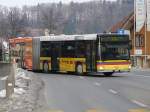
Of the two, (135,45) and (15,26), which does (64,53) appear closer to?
(135,45)

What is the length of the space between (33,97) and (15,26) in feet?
250

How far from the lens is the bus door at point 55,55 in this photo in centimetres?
4188

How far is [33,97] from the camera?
19672 millimetres

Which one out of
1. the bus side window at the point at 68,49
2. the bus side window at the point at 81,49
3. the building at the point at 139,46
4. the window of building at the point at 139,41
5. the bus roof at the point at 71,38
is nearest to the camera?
the bus roof at the point at 71,38

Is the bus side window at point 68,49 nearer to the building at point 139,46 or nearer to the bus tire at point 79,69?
the bus tire at point 79,69

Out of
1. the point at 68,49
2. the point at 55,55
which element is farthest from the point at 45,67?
Answer: the point at 68,49

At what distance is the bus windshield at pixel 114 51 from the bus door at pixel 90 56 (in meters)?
0.86

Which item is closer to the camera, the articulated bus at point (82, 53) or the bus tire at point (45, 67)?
the articulated bus at point (82, 53)

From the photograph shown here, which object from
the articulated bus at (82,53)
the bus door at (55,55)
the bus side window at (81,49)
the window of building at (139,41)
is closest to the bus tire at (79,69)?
the articulated bus at (82,53)

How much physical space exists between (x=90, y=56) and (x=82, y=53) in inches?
47.5

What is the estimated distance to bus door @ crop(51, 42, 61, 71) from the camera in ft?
137

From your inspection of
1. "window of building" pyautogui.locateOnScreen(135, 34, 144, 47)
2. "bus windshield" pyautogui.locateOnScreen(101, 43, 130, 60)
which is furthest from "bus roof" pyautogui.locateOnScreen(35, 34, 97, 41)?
"window of building" pyautogui.locateOnScreen(135, 34, 144, 47)

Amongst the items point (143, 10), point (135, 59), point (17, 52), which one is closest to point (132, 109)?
point (17, 52)

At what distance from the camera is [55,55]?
1662 inches
